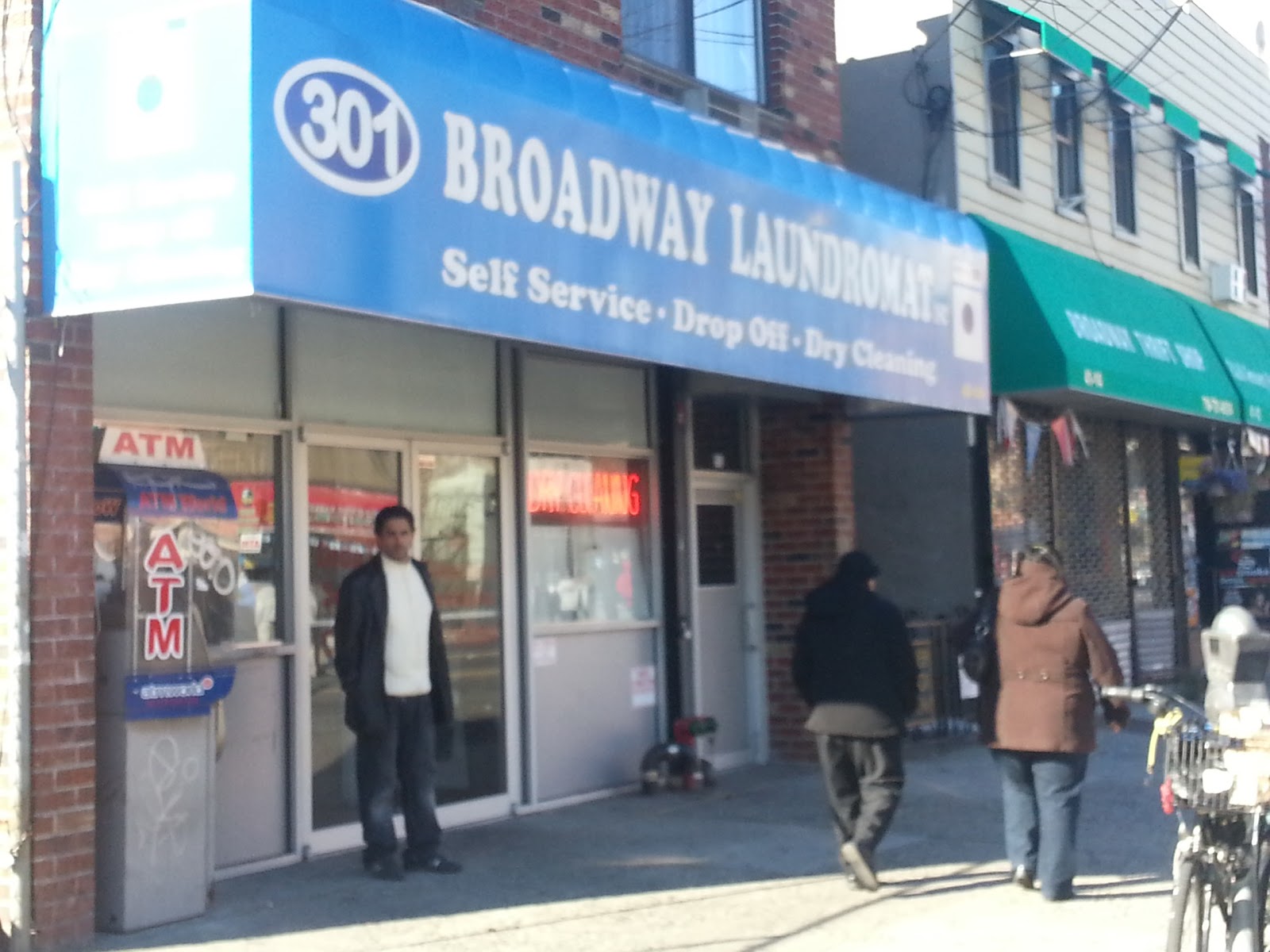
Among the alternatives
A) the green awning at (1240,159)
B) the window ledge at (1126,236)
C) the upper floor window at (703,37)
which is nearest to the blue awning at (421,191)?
the upper floor window at (703,37)

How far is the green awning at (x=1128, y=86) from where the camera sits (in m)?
15.0

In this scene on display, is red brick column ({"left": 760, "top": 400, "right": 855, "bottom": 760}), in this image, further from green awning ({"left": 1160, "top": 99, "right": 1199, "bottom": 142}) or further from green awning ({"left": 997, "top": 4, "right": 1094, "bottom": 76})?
green awning ({"left": 1160, "top": 99, "right": 1199, "bottom": 142})

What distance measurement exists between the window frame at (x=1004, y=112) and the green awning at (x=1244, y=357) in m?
3.25

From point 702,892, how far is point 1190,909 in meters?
2.69

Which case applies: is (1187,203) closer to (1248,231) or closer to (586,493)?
(1248,231)

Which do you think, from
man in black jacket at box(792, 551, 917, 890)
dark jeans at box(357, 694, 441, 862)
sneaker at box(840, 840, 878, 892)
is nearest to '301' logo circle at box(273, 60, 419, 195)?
dark jeans at box(357, 694, 441, 862)

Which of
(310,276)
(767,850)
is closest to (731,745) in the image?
(767,850)

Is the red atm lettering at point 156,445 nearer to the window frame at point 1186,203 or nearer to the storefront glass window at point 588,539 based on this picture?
the storefront glass window at point 588,539

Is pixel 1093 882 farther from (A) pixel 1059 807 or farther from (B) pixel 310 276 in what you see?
(B) pixel 310 276

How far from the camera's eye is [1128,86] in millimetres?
15227

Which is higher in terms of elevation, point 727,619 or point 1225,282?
point 1225,282

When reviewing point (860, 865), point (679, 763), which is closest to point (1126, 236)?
point (679, 763)

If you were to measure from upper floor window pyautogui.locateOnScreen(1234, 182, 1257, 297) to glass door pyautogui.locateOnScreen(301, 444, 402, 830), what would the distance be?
1415cm

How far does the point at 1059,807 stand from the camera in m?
7.19
